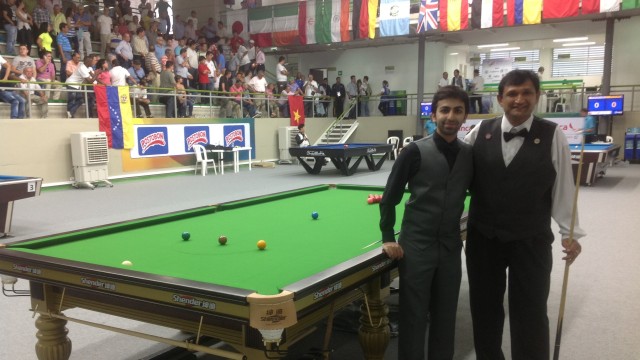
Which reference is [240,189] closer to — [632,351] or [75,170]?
[75,170]

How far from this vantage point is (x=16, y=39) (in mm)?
11625

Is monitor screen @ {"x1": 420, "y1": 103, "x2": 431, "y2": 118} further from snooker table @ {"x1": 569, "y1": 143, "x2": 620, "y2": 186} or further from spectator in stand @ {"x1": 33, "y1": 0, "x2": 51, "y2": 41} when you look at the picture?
spectator in stand @ {"x1": 33, "y1": 0, "x2": 51, "y2": 41}

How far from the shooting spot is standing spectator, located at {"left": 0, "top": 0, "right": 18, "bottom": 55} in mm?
11289

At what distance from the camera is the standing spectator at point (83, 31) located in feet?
41.6

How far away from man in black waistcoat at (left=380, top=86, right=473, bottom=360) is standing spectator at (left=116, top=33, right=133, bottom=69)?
1161 cm

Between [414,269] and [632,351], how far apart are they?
1695 millimetres

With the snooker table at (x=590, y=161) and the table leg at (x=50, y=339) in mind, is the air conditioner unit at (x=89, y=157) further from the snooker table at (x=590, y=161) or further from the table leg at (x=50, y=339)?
the snooker table at (x=590, y=161)

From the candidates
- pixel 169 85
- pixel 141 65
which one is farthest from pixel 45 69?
pixel 169 85

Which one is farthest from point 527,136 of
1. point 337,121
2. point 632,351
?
point 337,121

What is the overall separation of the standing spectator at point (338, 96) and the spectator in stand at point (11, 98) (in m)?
10.5

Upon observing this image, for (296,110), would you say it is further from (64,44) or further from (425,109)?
(64,44)

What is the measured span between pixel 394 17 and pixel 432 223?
14.1 meters

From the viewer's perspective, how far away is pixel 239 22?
18.6 metres

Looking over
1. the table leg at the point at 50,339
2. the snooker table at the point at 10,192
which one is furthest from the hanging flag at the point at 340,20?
the table leg at the point at 50,339
